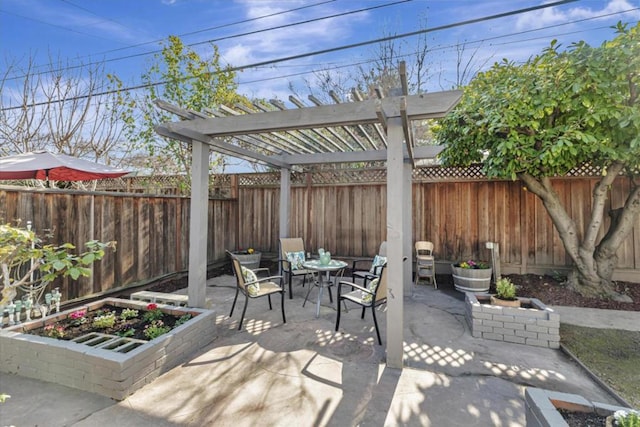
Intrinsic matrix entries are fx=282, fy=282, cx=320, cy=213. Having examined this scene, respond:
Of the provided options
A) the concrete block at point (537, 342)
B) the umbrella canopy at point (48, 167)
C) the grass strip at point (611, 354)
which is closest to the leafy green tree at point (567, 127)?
the grass strip at point (611, 354)

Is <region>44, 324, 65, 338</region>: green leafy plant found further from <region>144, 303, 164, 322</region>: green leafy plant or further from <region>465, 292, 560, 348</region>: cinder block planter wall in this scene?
<region>465, 292, 560, 348</region>: cinder block planter wall

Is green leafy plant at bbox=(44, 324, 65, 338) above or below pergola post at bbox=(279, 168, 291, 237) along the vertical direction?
below

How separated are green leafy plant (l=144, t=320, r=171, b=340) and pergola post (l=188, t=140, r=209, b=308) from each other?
481mm

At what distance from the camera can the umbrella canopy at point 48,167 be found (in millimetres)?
3242

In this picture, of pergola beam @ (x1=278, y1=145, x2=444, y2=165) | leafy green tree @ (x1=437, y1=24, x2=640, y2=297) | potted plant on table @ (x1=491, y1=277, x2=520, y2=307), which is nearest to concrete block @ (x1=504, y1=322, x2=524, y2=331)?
potted plant on table @ (x1=491, y1=277, x2=520, y2=307)

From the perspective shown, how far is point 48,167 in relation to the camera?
3264 millimetres

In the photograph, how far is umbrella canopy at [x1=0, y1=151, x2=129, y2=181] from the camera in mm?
3242

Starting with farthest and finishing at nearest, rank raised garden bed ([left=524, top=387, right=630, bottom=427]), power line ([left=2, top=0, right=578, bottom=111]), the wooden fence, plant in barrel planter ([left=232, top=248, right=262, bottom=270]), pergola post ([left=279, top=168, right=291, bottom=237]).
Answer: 1. pergola post ([left=279, top=168, right=291, bottom=237])
2. plant in barrel planter ([left=232, top=248, right=262, bottom=270])
3. the wooden fence
4. power line ([left=2, top=0, right=578, bottom=111])
5. raised garden bed ([left=524, top=387, right=630, bottom=427])

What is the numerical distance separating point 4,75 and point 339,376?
7.49 metres

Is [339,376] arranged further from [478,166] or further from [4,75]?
[4,75]

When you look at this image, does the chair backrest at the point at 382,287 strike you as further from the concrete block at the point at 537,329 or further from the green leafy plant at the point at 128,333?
the green leafy plant at the point at 128,333

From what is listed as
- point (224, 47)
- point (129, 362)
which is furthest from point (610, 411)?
point (224, 47)

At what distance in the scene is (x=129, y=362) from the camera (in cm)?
196

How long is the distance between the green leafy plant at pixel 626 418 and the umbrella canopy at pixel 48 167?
199 inches
